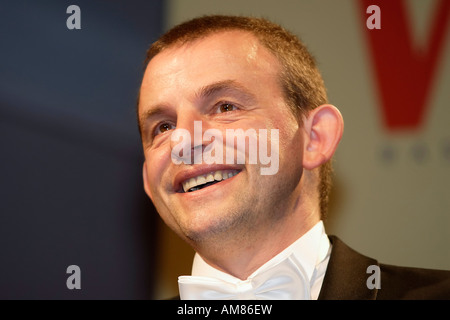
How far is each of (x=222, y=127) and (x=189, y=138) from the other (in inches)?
4.0

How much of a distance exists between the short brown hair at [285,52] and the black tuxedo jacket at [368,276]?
10.1 inches

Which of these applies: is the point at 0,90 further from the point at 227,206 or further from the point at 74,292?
the point at 227,206

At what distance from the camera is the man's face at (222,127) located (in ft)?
5.35

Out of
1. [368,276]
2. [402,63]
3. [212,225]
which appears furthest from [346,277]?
[402,63]

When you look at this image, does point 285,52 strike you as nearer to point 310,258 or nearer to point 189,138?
point 189,138

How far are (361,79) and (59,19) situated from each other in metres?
1.30

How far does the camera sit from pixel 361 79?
2541mm

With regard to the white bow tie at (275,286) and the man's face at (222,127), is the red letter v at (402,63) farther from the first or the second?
the white bow tie at (275,286)

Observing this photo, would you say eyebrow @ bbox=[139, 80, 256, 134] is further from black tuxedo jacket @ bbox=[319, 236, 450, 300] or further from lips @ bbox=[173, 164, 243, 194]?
black tuxedo jacket @ bbox=[319, 236, 450, 300]

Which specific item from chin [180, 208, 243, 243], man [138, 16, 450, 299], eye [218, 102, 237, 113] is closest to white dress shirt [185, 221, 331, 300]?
man [138, 16, 450, 299]

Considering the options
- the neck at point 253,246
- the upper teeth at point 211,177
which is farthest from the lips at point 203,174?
the neck at point 253,246

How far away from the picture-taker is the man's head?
1.64 meters

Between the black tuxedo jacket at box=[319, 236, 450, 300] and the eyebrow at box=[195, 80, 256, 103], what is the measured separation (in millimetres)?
509

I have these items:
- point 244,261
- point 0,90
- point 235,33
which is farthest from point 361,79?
point 0,90
